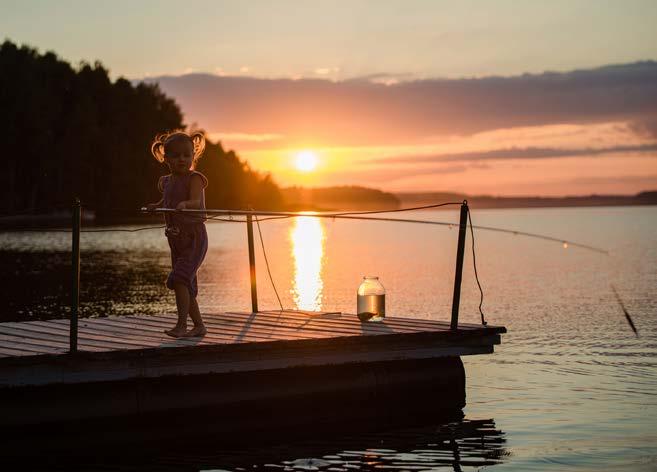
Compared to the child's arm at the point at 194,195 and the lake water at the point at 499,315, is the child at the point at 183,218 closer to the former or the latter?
the child's arm at the point at 194,195

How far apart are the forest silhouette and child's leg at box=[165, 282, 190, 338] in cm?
6608

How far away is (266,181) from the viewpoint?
182m

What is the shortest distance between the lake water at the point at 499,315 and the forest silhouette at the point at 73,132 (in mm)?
27304

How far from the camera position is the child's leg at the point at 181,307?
11.2 meters

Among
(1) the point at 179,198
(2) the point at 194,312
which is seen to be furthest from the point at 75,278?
(2) the point at 194,312

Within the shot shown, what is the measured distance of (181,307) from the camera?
11.3 m

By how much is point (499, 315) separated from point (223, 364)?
1530 centimetres

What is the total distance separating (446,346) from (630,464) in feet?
8.93

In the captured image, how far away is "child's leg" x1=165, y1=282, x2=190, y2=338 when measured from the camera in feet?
36.7

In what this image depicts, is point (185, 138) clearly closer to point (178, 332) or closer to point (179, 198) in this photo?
point (179, 198)

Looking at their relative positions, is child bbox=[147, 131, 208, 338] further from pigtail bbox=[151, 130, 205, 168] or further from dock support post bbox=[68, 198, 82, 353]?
dock support post bbox=[68, 198, 82, 353]

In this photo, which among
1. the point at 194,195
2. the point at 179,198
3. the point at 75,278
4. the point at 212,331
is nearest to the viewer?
the point at 75,278

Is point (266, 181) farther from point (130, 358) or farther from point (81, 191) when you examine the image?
point (130, 358)

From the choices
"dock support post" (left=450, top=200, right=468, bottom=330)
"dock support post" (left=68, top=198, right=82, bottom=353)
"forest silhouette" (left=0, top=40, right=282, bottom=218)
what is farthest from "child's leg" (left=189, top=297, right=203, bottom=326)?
"forest silhouette" (left=0, top=40, right=282, bottom=218)
